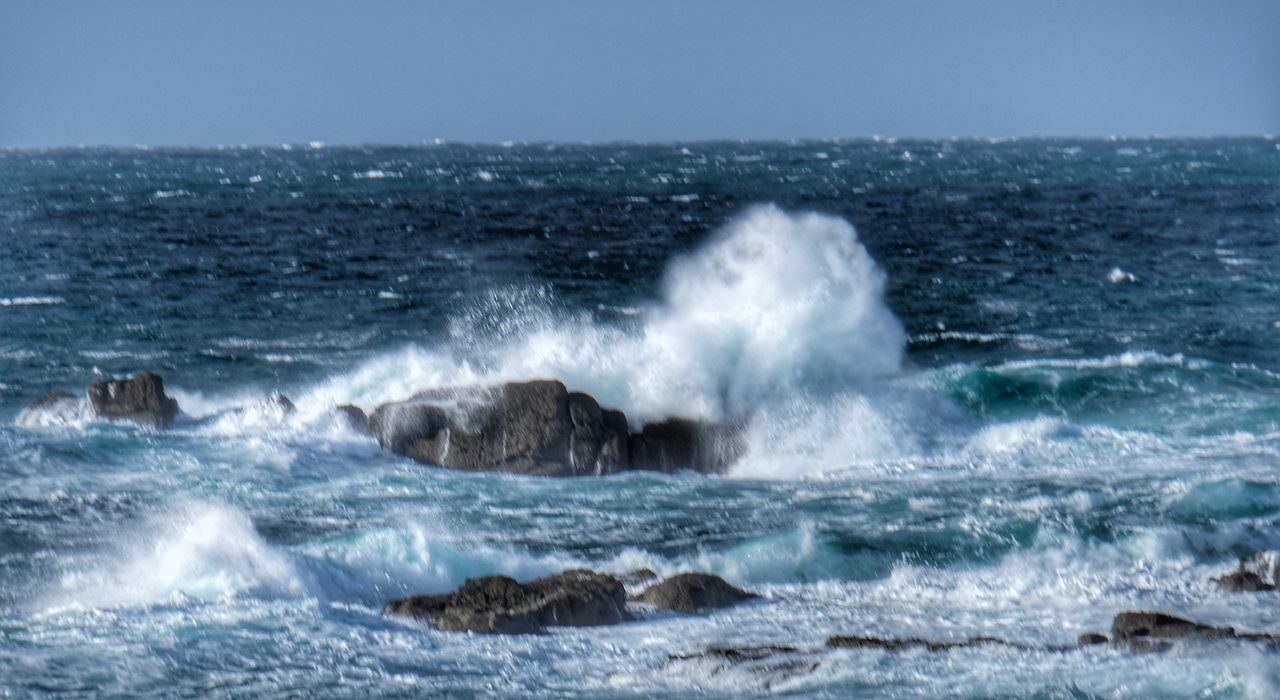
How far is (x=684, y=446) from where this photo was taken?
1983 centimetres

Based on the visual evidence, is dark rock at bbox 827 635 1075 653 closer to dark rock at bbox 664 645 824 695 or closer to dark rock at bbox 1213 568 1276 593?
dark rock at bbox 664 645 824 695

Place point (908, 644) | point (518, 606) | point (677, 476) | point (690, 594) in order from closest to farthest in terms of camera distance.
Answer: point (908, 644)
point (518, 606)
point (690, 594)
point (677, 476)

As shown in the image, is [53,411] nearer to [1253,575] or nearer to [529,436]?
[529,436]

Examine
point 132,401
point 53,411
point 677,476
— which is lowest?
point 677,476

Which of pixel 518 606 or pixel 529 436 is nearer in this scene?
pixel 518 606

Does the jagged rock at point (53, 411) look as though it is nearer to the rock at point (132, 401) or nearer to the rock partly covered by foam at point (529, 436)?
the rock at point (132, 401)

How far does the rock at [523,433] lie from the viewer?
61.6ft

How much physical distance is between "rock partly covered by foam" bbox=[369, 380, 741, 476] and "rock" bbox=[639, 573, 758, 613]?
5.21 metres

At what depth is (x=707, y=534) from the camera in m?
16.2

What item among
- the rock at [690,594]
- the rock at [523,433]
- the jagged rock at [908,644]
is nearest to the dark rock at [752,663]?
the jagged rock at [908,644]

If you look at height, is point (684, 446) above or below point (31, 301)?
below

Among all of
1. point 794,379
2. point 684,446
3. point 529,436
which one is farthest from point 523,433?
point 794,379

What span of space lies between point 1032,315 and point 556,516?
1814 cm

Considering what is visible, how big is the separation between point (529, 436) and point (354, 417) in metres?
2.75
